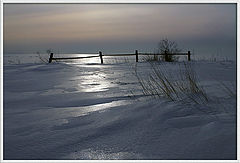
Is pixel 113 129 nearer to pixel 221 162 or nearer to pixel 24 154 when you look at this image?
pixel 24 154

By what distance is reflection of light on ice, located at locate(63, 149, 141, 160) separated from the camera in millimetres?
1363

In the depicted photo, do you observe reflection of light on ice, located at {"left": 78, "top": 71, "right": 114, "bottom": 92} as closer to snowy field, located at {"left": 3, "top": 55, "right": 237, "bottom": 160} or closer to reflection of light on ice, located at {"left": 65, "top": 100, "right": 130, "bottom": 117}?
snowy field, located at {"left": 3, "top": 55, "right": 237, "bottom": 160}

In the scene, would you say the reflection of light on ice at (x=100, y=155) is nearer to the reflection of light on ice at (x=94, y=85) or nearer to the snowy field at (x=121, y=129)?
the snowy field at (x=121, y=129)

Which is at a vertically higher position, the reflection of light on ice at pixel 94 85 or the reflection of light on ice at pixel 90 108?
the reflection of light on ice at pixel 94 85

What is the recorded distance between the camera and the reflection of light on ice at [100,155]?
1.36m

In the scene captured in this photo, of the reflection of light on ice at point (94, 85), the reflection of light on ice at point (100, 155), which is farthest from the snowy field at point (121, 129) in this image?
the reflection of light on ice at point (94, 85)

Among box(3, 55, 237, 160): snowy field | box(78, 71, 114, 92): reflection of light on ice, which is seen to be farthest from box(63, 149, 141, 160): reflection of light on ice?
box(78, 71, 114, 92): reflection of light on ice

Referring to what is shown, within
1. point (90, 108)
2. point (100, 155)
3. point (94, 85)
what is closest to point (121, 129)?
point (100, 155)

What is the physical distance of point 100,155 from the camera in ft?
4.59

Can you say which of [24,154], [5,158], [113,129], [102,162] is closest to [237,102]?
[113,129]

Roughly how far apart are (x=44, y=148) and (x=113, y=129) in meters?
0.57

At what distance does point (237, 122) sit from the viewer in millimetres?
1583

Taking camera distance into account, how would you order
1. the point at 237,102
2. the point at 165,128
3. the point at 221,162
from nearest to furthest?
the point at 221,162, the point at 165,128, the point at 237,102

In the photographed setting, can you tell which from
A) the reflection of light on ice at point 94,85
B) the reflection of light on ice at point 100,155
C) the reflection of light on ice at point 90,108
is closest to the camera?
the reflection of light on ice at point 100,155
